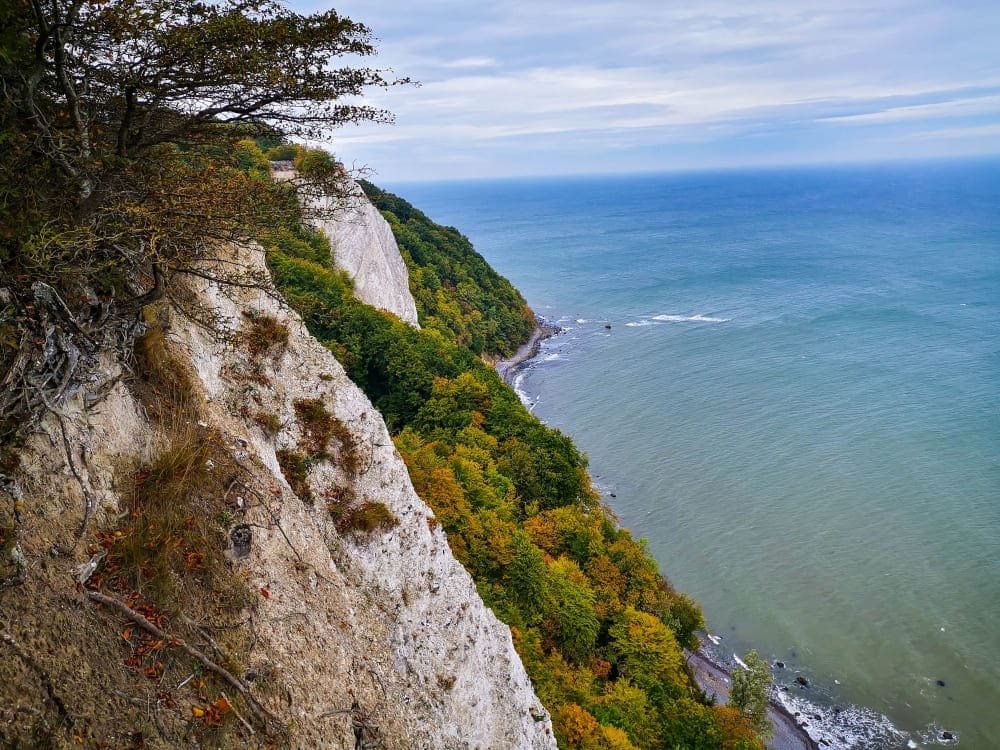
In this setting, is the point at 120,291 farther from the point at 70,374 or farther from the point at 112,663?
the point at 112,663

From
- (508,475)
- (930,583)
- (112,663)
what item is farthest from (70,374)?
(930,583)

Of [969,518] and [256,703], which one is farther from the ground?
[256,703]

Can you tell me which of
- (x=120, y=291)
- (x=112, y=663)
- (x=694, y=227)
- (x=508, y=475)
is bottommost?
(x=508, y=475)

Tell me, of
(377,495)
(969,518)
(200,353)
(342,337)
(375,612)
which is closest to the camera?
(200,353)

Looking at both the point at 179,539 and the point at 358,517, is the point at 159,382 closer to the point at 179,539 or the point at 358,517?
the point at 179,539

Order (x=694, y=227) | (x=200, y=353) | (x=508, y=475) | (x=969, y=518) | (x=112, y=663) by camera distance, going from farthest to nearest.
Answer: (x=694, y=227) < (x=969, y=518) < (x=508, y=475) < (x=200, y=353) < (x=112, y=663)

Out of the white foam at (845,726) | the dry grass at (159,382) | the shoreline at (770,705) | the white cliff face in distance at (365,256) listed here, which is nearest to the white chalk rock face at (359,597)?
the dry grass at (159,382)

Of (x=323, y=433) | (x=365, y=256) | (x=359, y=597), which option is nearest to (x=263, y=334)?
(x=323, y=433)
